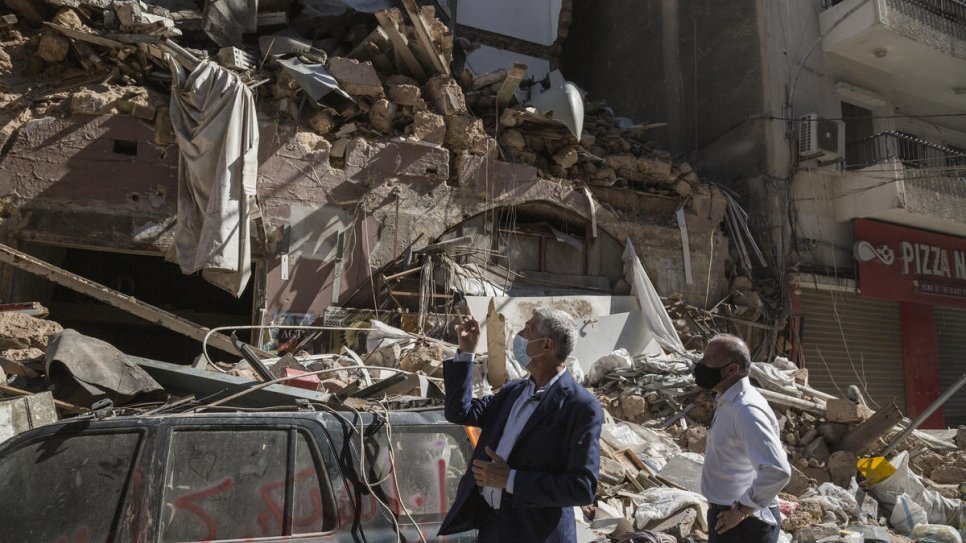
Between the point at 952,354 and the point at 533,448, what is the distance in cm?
1553

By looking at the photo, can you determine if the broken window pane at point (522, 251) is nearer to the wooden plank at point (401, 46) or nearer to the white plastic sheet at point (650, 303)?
the white plastic sheet at point (650, 303)

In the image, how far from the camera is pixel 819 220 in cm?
1242

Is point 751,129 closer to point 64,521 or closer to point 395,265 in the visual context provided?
point 395,265

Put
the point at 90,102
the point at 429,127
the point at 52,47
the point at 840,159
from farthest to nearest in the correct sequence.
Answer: the point at 840,159 < the point at 429,127 < the point at 52,47 < the point at 90,102

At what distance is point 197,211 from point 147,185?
4.24 ft

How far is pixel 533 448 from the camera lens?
103 inches

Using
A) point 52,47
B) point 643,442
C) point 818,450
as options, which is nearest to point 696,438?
point 643,442

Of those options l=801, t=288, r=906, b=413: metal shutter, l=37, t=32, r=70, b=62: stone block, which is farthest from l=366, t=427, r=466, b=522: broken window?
l=801, t=288, r=906, b=413: metal shutter

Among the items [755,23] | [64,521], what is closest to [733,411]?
[64,521]

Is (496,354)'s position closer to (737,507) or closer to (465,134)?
(737,507)

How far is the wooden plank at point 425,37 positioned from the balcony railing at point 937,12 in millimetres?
7976

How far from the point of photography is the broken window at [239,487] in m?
2.62

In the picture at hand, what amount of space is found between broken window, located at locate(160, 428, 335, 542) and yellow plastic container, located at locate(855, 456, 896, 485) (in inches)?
258

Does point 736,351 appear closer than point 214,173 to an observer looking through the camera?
Yes
